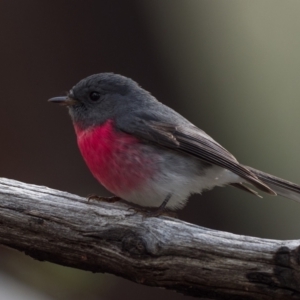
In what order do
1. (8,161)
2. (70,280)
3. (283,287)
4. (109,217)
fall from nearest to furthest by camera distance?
(283,287) < (109,217) < (70,280) < (8,161)

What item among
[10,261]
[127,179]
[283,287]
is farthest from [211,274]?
[10,261]

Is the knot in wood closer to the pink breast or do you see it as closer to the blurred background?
the pink breast

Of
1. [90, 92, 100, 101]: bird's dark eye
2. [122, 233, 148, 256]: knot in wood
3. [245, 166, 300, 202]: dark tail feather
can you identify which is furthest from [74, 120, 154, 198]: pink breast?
[245, 166, 300, 202]: dark tail feather

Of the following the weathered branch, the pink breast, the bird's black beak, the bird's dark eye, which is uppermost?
the bird's dark eye

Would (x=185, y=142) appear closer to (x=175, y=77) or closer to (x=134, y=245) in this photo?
(x=134, y=245)

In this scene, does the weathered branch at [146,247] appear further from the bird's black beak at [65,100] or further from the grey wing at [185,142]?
the bird's black beak at [65,100]


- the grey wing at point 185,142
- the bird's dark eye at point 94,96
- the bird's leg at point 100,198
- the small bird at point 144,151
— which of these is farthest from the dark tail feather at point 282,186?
the bird's dark eye at point 94,96

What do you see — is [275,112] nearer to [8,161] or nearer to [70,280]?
[8,161]
